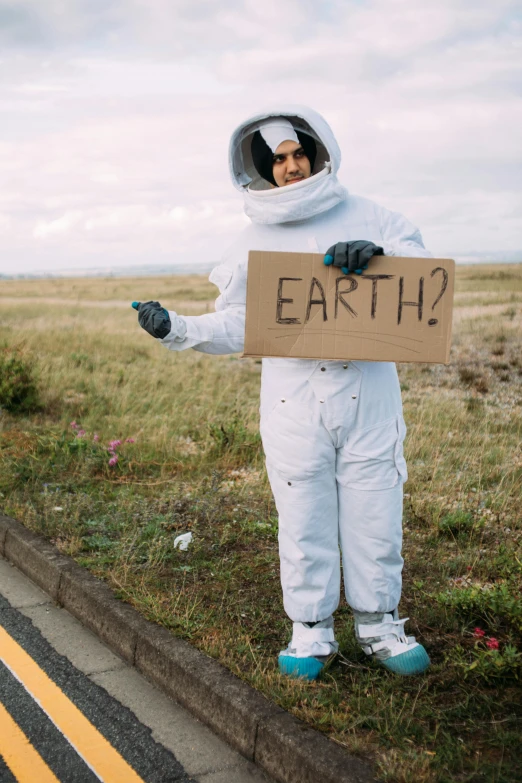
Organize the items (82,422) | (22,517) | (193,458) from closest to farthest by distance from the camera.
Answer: (22,517) → (193,458) → (82,422)

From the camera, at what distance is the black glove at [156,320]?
10.7 ft

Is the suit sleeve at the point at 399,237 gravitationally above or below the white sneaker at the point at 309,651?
above

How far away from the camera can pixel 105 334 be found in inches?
730

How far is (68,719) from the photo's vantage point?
3219mm

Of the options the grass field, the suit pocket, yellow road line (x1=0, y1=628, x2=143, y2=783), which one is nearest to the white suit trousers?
the suit pocket

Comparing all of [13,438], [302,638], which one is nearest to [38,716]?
[302,638]

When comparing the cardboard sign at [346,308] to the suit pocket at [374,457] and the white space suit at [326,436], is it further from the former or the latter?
the suit pocket at [374,457]

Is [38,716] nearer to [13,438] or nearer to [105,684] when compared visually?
[105,684]

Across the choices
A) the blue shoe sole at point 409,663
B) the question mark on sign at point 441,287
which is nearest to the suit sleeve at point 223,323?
the question mark on sign at point 441,287

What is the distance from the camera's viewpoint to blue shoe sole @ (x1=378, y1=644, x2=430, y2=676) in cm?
329

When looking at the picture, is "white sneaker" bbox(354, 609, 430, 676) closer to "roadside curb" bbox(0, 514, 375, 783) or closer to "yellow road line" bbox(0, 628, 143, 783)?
"roadside curb" bbox(0, 514, 375, 783)

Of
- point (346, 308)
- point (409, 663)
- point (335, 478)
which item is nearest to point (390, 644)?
point (409, 663)

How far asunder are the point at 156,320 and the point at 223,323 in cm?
34

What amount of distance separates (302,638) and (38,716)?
112 centimetres
